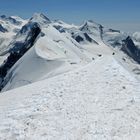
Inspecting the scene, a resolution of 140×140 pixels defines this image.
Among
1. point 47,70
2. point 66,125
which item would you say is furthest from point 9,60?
point 66,125

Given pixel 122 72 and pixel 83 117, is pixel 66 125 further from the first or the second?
pixel 122 72

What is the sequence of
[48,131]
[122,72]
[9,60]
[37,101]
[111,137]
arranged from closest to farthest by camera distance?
[111,137], [48,131], [37,101], [122,72], [9,60]

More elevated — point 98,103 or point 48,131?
point 98,103

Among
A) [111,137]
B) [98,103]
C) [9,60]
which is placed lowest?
[111,137]

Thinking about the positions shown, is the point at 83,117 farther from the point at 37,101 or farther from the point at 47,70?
the point at 47,70

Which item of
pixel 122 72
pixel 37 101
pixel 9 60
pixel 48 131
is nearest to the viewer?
pixel 48 131

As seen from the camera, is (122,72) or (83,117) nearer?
(83,117)
